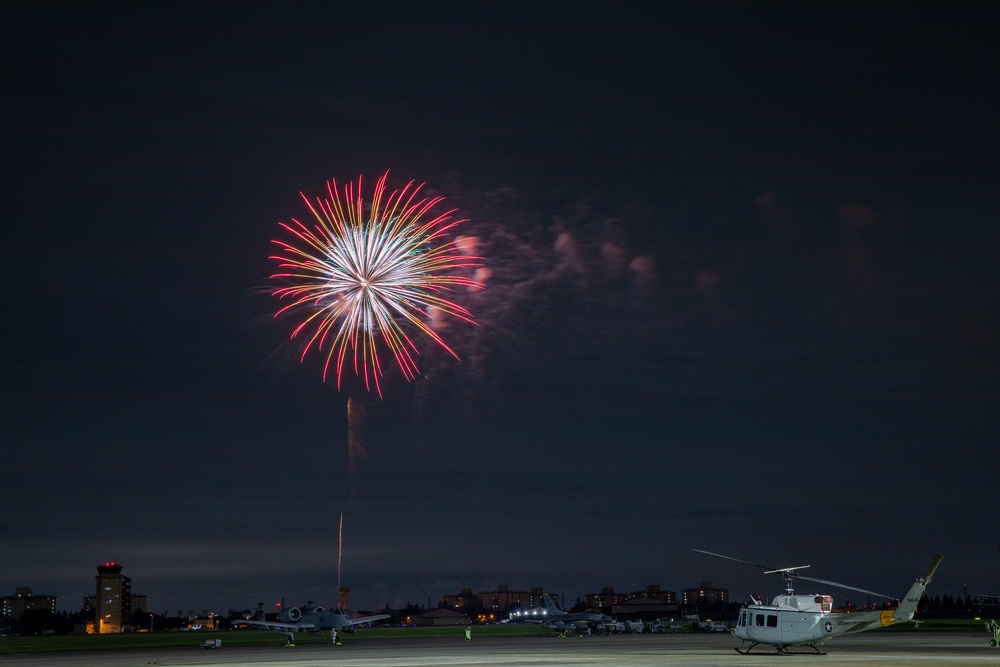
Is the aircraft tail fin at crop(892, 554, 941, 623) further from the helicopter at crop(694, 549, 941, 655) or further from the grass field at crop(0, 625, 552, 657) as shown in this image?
the grass field at crop(0, 625, 552, 657)

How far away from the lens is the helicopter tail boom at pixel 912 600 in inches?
1836

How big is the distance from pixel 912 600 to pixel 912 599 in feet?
0.18

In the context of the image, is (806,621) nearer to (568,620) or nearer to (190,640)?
(568,620)

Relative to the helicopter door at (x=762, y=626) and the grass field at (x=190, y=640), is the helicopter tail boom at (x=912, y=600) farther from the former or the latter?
the grass field at (x=190, y=640)

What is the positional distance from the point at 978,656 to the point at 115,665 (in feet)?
138

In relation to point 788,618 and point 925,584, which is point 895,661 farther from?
point 925,584

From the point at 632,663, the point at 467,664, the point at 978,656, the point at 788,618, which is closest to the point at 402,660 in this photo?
the point at 467,664

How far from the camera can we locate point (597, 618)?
94.6 m

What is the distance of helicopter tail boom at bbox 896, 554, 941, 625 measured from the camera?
1836 inches

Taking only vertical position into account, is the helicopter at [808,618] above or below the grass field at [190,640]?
above

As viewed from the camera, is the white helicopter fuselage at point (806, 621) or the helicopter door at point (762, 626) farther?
the helicopter door at point (762, 626)

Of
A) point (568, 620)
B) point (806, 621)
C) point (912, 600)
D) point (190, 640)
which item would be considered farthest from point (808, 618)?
point (190, 640)

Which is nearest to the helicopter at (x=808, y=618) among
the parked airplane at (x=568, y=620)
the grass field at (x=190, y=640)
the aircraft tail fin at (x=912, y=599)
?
the aircraft tail fin at (x=912, y=599)

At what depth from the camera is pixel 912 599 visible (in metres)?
47.4
